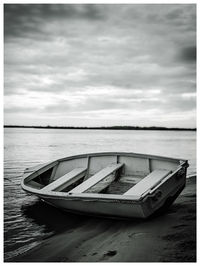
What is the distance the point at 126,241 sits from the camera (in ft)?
14.1

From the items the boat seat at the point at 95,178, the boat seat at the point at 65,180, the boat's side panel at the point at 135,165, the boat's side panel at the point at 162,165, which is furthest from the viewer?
the boat's side panel at the point at 135,165

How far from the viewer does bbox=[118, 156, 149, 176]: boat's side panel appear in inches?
272

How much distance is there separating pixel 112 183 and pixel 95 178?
0.59 metres

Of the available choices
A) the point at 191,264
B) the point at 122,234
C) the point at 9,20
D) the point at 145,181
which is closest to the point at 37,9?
the point at 9,20

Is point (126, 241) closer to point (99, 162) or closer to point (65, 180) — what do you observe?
point (65, 180)

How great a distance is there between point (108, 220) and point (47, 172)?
3.26 meters

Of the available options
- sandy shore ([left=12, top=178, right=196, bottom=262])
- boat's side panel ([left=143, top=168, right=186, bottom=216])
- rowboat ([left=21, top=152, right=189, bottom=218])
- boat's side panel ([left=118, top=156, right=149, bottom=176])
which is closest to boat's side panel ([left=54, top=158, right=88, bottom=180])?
rowboat ([left=21, top=152, right=189, bottom=218])

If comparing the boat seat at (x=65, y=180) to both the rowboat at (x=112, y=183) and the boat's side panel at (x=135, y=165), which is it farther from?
the boat's side panel at (x=135, y=165)

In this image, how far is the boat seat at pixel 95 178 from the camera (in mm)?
5937

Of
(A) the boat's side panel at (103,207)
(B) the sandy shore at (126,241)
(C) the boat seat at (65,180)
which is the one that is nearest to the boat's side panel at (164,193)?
(A) the boat's side panel at (103,207)

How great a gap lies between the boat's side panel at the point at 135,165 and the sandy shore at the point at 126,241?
4.62 feet

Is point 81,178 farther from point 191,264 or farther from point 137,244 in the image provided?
point 191,264

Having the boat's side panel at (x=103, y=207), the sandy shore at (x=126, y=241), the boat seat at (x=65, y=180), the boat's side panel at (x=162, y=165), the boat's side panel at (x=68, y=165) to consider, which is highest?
the boat's side panel at (x=162, y=165)

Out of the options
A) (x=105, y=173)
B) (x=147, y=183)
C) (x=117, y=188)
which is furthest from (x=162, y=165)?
(x=105, y=173)
